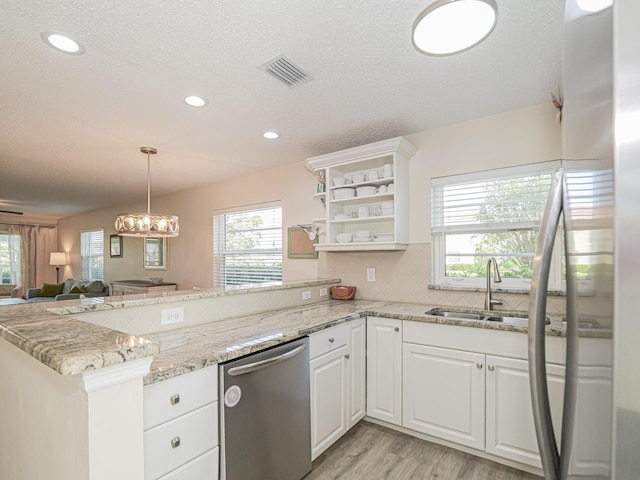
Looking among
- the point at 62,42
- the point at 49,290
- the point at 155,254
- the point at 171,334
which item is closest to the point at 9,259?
the point at 49,290

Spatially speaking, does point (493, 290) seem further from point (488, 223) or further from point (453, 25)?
point (453, 25)

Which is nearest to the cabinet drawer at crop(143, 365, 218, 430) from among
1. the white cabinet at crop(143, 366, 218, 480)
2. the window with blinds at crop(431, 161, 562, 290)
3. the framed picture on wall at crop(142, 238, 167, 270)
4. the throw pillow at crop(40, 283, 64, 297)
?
the white cabinet at crop(143, 366, 218, 480)

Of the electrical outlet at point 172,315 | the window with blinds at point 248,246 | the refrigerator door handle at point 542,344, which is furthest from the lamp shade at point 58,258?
the refrigerator door handle at point 542,344

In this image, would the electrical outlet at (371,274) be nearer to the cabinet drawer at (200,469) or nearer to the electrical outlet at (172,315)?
the electrical outlet at (172,315)

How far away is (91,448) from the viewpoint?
807mm

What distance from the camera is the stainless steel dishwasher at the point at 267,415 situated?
143 centimetres

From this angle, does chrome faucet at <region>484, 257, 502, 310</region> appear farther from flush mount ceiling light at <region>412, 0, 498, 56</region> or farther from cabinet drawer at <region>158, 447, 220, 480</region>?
cabinet drawer at <region>158, 447, 220, 480</region>

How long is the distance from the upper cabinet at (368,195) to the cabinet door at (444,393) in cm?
95

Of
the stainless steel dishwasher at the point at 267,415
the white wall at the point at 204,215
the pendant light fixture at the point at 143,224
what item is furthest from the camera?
the white wall at the point at 204,215

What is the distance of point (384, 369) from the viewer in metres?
2.43

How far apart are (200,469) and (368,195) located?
2263 millimetres

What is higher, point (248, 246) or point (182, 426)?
point (248, 246)

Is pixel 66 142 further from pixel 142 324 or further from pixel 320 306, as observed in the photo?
pixel 320 306

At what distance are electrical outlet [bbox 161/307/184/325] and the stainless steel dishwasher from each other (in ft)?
2.10
